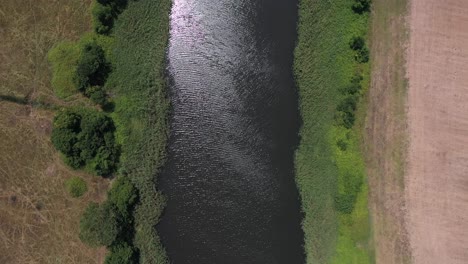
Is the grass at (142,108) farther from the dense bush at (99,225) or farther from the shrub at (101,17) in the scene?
the dense bush at (99,225)

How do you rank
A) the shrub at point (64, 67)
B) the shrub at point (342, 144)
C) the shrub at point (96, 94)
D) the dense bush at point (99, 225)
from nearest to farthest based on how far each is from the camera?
1. the dense bush at point (99, 225)
2. the shrub at point (342, 144)
3. the shrub at point (96, 94)
4. the shrub at point (64, 67)

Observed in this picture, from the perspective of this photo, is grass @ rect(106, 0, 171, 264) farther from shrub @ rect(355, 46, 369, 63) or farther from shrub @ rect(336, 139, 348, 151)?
shrub @ rect(355, 46, 369, 63)

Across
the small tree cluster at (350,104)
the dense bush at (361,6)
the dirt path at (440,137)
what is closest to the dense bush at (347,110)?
the small tree cluster at (350,104)

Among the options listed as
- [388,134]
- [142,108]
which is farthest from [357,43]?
[142,108]

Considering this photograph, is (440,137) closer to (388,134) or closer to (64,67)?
(388,134)

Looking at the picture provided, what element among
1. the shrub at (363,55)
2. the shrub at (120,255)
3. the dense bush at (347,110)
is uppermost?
the shrub at (363,55)

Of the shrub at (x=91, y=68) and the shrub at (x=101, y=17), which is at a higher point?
the shrub at (x=101, y=17)
